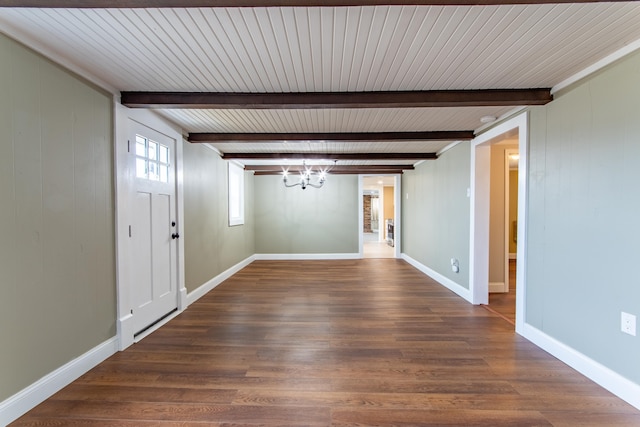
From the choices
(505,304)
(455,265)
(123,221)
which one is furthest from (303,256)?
(123,221)

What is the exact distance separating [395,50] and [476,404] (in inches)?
92.6

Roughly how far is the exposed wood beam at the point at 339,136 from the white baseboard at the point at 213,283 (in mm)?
2113

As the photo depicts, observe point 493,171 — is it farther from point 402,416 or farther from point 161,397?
point 161,397

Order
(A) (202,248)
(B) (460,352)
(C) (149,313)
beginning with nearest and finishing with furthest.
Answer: (B) (460,352)
(C) (149,313)
(A) (202,248)

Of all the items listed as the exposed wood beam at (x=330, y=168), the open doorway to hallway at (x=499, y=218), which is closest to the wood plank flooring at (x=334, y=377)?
the open doorway to hallway at (x=499, y=218)

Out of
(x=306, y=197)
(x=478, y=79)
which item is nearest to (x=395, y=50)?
(x=478, y=79)

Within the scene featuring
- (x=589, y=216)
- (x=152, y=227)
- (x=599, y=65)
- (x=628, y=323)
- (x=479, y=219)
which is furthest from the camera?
(x=479, y=219)

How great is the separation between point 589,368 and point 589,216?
44.4 inches

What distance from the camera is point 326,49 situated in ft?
5.87

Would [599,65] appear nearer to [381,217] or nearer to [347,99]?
[347,99]

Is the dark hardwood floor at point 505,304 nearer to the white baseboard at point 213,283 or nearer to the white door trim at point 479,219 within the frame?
the white door trim at point 479,219

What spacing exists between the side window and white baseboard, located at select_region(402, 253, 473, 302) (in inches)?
155

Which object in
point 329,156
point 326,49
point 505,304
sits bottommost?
point 505,304

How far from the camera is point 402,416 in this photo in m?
1.65
